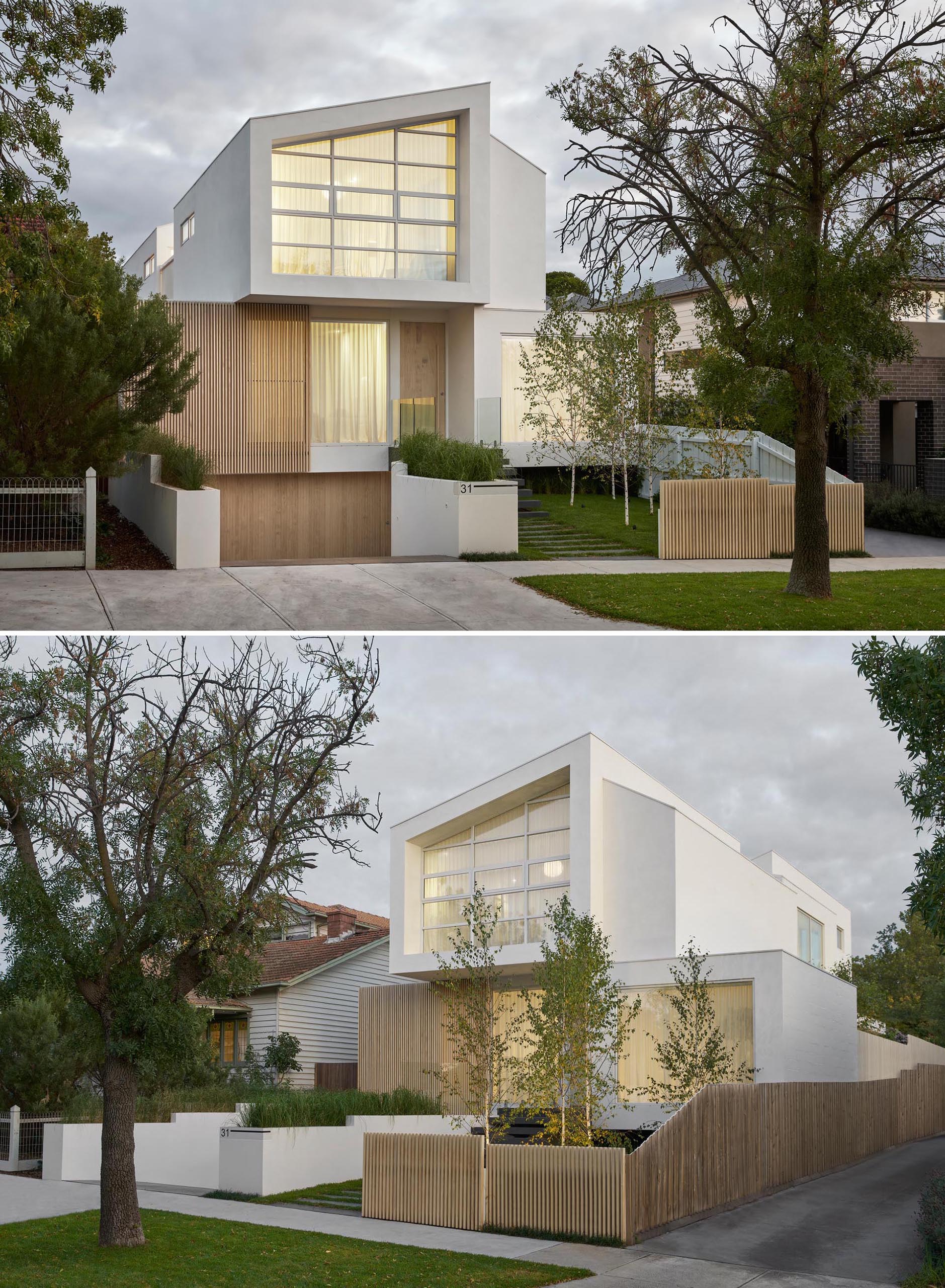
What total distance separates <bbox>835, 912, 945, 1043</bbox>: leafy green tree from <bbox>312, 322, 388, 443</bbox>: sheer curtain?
72.2 ft

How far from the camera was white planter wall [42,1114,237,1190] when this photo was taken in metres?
19.9

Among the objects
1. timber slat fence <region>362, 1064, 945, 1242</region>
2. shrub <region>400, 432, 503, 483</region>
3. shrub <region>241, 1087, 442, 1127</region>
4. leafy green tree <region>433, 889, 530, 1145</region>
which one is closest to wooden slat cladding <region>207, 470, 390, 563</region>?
shrub <region>400, 432, 503, 483</region>

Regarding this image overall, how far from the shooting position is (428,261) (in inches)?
1200

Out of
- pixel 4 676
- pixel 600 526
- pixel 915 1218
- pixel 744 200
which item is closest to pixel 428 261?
pixel 600 526

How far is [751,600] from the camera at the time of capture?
18.7 meters

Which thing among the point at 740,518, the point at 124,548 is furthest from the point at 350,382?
the point at 740,518

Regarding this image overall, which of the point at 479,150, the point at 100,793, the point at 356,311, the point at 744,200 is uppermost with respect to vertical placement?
the point at 479,150

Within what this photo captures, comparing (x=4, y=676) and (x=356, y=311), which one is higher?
(x=356, y=311)

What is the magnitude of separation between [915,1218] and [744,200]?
14.1 meters

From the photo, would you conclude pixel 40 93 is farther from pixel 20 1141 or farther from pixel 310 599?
pixel 20 1141

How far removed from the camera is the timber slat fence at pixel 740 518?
24125 mm

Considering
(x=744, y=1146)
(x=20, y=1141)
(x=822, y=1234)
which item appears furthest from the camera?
(x=20, y=1141)

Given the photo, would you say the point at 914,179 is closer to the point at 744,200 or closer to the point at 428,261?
the point at 744,200

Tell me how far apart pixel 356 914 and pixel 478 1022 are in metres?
19.9
